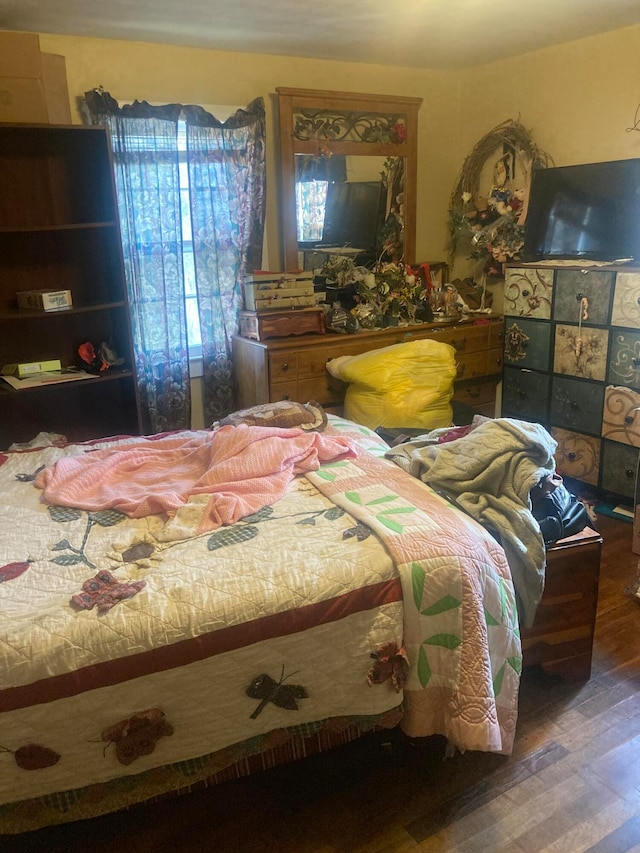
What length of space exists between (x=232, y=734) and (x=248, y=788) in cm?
34

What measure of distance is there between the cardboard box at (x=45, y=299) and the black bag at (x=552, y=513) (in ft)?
6.89

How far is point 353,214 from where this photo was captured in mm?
3648

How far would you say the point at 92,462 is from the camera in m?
2.12

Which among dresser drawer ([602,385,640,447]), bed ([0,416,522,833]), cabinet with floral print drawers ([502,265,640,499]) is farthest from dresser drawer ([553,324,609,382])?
bed ([0,416,522,833])

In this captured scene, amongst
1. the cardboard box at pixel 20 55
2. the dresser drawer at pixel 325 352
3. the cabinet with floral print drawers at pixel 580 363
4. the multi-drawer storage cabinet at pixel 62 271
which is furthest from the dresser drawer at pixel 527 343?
the cardboard box at pixel 20 55

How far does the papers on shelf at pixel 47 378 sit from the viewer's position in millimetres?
2797

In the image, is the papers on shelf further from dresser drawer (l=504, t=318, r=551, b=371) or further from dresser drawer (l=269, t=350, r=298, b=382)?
dresser drawer (l=504, t=318, r=551, b=371)

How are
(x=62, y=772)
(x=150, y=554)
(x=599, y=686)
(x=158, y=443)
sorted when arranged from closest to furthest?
(x=62, y=772), (x=150, y=554), (x=599, y=686), (x=158, y=443)

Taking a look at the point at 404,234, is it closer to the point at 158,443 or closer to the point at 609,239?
the point at 609,239

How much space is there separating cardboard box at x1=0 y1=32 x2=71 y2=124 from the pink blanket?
139cm

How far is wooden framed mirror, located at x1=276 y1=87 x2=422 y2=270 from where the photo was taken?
3428mm

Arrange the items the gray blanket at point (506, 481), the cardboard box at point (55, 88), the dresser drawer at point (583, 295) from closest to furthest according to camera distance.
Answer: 1. the gray blanket at point (506, 481)
2. the cardboard box at point (55, 88)
3. the dresser drawer at point (583, 295)

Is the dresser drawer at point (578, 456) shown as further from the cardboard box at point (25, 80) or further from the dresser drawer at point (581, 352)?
the cardboard box at point (25, 80)

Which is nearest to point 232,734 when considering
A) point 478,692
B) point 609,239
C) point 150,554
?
point 150,554
